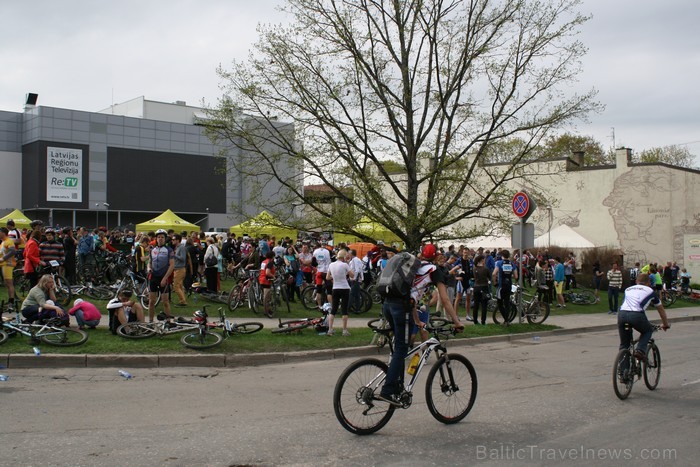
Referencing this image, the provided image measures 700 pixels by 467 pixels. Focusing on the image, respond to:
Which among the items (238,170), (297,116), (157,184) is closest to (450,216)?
(297,116)

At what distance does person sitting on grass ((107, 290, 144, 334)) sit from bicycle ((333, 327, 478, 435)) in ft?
22.5

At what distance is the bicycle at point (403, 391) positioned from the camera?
5965 mm

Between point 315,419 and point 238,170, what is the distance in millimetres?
11883

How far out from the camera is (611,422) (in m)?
6.81

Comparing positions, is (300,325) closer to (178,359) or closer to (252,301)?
(178,359)

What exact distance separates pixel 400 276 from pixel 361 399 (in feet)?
4.17

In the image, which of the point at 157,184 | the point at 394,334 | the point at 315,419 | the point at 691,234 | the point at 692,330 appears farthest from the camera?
the point at 157,184

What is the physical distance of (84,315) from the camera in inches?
459

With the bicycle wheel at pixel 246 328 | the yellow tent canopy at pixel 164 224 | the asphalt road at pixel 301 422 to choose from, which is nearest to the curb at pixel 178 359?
the asphalt road at pixel 301 422

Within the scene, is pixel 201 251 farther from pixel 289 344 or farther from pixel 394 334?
pixel 394 334

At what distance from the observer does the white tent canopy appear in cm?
3631

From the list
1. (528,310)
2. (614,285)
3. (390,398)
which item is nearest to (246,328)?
(390,398)

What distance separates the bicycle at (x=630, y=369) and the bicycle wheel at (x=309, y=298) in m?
10.1

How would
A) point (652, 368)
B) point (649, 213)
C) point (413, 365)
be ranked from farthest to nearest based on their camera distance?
point (649, 213)
point (652, 368)
point (413, 365)
